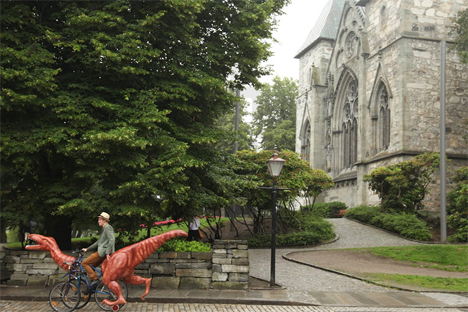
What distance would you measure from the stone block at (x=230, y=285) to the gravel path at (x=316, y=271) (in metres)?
1.04

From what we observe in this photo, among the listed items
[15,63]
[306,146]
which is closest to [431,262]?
[15,63]

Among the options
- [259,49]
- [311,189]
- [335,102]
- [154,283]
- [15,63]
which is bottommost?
[154,283]

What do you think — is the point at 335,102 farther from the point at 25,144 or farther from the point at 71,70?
the point at 25,144

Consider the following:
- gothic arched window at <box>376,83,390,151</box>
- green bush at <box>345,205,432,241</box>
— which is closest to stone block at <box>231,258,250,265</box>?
green bush at <box>345,205,432,241</box>

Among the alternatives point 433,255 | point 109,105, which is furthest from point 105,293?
point 433,255

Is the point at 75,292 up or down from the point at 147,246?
down

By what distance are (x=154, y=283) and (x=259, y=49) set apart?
6565 millimetres

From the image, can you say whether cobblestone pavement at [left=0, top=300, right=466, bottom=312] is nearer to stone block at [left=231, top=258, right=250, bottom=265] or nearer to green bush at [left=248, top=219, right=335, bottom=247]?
stone block at [left=231, top=258, right=250, bottom=265]

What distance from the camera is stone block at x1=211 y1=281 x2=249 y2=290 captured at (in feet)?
35.6

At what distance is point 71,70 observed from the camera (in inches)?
489

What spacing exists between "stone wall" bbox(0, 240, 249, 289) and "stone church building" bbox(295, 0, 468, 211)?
46.3ft

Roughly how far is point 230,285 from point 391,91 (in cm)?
2011

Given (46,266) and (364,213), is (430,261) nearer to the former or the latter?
(364,213)

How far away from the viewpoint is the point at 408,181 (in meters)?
23.5
